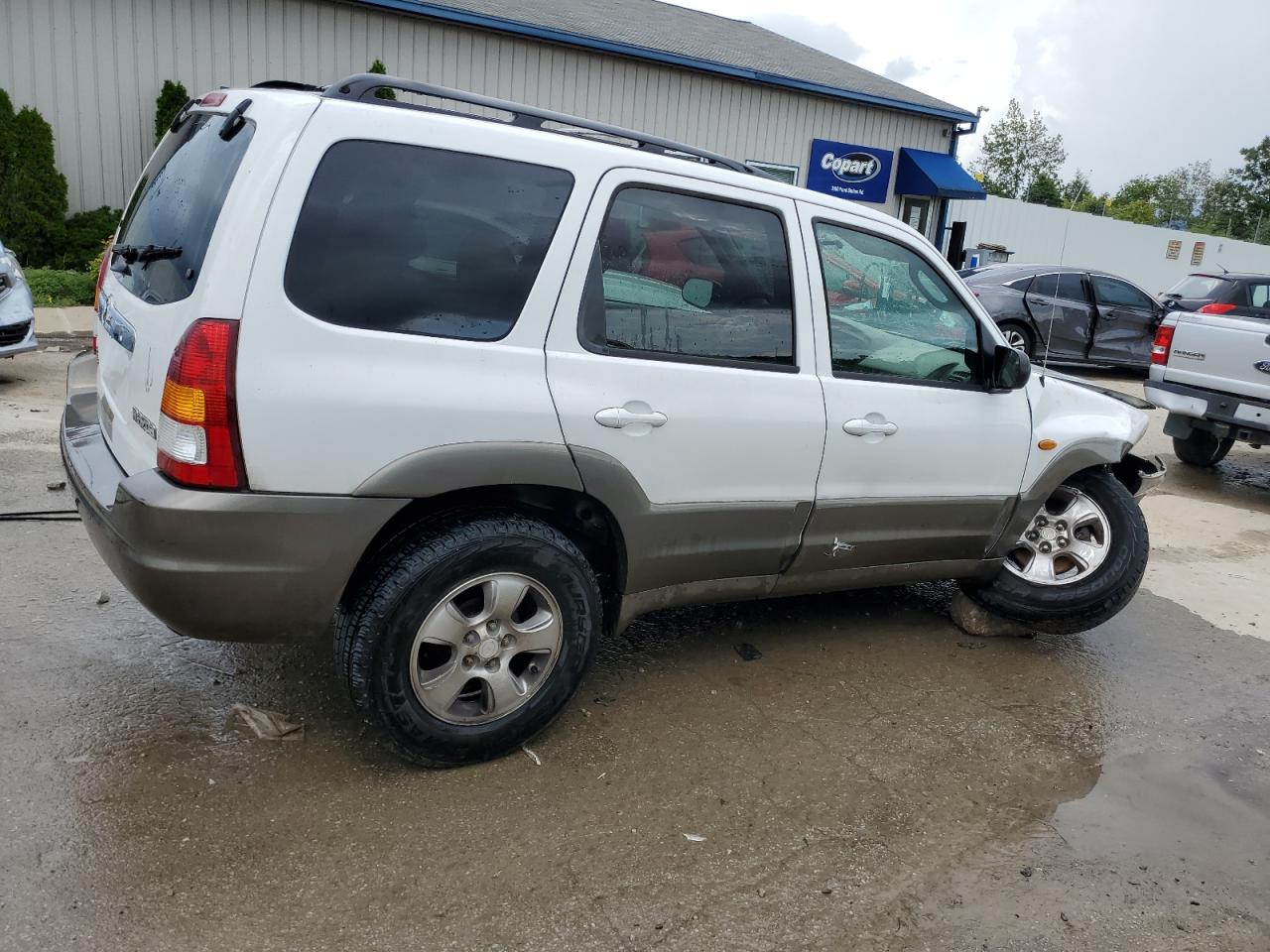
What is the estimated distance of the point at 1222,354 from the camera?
26.7 ft

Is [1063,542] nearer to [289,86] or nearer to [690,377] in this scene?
[690,377]

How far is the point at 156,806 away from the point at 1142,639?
4.26 metres

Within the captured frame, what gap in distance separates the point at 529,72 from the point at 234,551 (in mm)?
14631

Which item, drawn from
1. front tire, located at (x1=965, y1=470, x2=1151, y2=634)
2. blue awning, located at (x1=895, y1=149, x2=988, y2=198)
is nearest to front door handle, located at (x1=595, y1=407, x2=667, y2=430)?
front tire, located at (x1=965, y1=470, x2=1151, y2=634)

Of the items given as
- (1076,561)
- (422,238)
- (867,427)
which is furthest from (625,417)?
(1076,561)

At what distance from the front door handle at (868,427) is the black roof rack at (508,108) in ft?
3.19

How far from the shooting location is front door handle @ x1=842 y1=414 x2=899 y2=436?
369 centimetres

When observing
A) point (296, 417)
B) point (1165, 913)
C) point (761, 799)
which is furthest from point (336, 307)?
point (1165, 913)

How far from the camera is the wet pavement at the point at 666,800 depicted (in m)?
2.62

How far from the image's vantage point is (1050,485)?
432 centimetres

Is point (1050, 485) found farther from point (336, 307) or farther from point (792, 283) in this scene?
point (336, 307)

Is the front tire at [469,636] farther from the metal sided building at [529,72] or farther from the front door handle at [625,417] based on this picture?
the metal sided building at [529,72]

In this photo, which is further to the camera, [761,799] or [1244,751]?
[1244,751]

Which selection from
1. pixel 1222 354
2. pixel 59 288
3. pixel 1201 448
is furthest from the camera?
pixel 59 288
